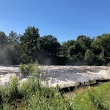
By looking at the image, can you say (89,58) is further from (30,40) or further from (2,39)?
(2,39)

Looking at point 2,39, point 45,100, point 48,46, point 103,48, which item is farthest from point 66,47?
point 45,100

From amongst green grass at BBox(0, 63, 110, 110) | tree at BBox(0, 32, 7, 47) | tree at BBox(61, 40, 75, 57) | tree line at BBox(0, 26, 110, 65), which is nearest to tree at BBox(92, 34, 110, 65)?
tree line at BBox(0, 26, 110, 65)

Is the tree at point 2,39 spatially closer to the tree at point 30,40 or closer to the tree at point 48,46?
the tree at point 30,40

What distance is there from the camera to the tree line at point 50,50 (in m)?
41.5

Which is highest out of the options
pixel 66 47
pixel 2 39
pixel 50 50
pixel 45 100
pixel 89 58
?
pixel 2 39

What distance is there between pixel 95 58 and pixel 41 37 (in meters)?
9.87

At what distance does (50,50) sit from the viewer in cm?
4525

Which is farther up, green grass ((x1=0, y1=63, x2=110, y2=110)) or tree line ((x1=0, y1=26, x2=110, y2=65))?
tree line ((x1=0, y1=26, x2=110, y2=65))

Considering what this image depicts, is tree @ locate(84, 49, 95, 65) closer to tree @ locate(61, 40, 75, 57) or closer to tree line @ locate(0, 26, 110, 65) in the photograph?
tree line @ locate(0, 26, 110, 65)

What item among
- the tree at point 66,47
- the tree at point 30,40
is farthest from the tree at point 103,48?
the tree at point 30,40

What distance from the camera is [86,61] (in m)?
46.6

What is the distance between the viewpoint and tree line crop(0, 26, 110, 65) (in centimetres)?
4147

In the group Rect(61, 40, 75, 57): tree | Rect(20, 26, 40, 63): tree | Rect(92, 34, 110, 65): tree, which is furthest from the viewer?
Rect(61, 40, 75, 57): tree

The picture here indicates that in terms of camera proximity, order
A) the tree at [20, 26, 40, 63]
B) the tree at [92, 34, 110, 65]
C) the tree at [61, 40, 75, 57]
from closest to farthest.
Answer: the tree at [20, 26, 40, 63] < the tree at [92, 34, 110, 65] < the tree at [61, 40, 75, 57]
